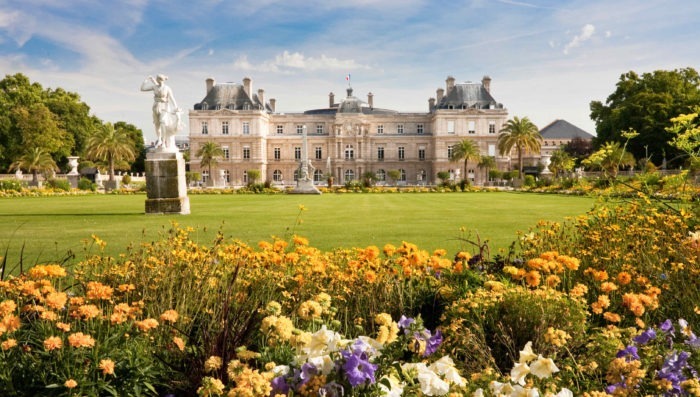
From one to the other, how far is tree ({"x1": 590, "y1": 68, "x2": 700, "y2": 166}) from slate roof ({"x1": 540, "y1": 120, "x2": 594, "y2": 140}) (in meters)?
59.4

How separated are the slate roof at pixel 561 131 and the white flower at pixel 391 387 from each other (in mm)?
120444

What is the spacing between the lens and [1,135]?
2226 inches

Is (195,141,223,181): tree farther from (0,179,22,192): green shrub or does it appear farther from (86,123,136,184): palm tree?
(0,179,22,192): green shrub

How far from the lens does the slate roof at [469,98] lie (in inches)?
3056

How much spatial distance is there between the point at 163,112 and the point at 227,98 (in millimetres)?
62305

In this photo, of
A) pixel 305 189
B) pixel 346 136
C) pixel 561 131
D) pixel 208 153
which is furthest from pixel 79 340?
pixel 561 131

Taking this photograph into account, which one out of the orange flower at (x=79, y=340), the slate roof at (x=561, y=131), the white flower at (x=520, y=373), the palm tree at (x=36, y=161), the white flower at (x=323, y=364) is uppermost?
the slate roof at (x=561, y=131)

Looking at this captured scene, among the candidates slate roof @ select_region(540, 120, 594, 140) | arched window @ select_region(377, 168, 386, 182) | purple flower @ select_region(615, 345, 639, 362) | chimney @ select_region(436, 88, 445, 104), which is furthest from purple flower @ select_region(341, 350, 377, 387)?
slate roof @ select_region(540, 120, 594, 140)

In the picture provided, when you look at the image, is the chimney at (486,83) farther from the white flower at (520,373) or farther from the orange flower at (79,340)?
the orange flower at (79,340)

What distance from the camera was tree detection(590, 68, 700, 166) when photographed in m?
47.7

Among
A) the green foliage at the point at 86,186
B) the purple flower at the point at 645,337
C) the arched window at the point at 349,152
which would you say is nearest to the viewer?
the purple flower at the point at 645,337

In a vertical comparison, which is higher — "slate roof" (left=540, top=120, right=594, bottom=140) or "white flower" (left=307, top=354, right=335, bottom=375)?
"slate roof" (left=540, top=120, right=594, bottom=140)

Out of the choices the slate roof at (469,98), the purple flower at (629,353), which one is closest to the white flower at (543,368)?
the purple flower at (629,353)

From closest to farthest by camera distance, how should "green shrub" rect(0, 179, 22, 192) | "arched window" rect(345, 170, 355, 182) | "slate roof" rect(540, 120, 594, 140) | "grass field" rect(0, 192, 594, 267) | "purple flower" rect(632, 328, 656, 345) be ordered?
"purple flower" rect(632, 328, 656, 345) < "grass field" rect(0, 192, 594, 267) < "green shrub" rect(0, 179, 22, 192) < "arched window" rect(345, 170, 355, 182) < "slate roof" rect(540, 120, 594, 140)
